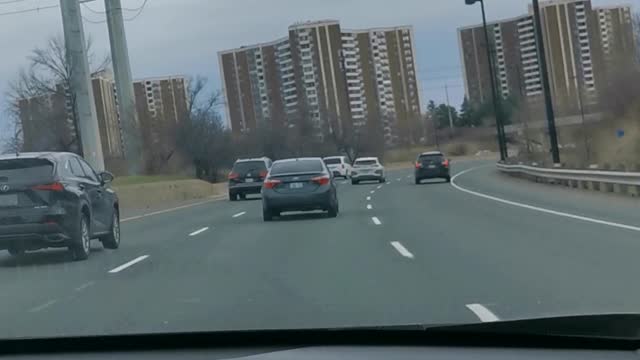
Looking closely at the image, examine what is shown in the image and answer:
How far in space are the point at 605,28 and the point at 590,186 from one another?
56411 mm

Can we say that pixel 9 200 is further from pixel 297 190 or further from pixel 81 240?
pixel 297 190

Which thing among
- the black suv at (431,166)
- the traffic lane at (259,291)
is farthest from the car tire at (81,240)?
the black suv at (431,166)

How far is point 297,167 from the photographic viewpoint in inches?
850

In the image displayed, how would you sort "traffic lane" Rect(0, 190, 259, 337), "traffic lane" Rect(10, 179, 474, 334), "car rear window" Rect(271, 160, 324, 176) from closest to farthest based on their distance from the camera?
"traffic lane" Rect(10, 179, 474, 334), "traffic lane" Rect(0, 190, 259, 337), "car rear window" Rect(271, 160, 324, 176)

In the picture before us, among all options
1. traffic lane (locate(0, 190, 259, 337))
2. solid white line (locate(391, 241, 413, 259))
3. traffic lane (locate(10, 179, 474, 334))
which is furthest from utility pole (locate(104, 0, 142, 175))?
solid white line (locate(391, 241, 413, 259))

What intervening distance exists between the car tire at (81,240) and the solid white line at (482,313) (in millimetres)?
7290

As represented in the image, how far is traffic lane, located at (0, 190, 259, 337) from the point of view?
9.32 metres

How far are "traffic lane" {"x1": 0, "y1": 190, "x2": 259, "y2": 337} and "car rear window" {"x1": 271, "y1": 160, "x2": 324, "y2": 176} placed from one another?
2.49 m

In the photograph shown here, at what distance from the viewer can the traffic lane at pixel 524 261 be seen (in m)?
8.31

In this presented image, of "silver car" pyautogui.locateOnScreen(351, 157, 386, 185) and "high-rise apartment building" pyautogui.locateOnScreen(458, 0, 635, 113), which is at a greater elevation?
"high-rise apartment building" pyautogui.locateOnScreen(458, 0, 635, 113)

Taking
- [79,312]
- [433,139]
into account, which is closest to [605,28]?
[433,139]

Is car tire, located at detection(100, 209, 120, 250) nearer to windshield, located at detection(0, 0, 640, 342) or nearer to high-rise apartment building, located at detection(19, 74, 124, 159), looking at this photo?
windshield, located at detection(0, 0, 640, 342)

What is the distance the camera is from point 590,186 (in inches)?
1066

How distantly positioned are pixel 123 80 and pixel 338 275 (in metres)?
44.6
